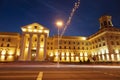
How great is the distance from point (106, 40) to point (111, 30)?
644cm

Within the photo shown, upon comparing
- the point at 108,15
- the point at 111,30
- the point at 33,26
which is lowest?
the point at 111,30

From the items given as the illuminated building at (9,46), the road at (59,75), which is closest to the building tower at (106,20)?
the illuminated building at (9,46)

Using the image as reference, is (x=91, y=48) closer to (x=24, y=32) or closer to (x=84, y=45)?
(x=84, y=45)

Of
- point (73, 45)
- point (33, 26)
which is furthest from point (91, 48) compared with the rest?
point (33, 26)

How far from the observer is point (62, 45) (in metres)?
72.6

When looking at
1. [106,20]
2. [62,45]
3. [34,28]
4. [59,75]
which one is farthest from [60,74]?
A: [106,20]

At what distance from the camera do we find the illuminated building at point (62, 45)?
54750 mm

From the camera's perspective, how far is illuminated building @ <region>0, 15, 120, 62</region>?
5475 centimetres

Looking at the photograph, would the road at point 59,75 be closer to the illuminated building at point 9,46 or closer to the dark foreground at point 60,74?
the dark foreground at point 60,74

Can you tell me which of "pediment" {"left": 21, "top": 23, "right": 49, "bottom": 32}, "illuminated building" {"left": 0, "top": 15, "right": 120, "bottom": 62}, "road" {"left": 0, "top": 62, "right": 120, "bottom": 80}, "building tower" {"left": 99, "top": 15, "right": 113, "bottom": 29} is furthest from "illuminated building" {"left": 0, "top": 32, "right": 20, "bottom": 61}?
"road" {"left": 0, "top": 62, "right": 120, "bottom": 80}

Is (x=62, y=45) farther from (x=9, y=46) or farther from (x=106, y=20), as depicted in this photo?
(x=9, y=46)

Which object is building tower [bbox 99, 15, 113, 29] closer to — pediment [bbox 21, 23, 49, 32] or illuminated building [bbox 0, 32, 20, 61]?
pediment [bbox 21, 23, 49, 32]

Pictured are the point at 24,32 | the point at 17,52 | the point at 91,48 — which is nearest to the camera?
the point at 24,32

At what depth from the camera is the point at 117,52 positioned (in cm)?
5253
